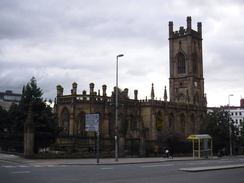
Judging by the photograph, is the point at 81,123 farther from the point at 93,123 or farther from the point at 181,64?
the point at 181,64

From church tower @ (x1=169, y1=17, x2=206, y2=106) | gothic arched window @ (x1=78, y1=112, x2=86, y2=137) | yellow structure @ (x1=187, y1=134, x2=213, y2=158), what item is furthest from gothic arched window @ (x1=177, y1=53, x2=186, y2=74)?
yellow structure @ (x1=187, y1=134, x2=213, y2=158)

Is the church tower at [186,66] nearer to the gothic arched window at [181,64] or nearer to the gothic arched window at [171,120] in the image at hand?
the gothic arched window at [181,64]

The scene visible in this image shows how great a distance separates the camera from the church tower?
269ft

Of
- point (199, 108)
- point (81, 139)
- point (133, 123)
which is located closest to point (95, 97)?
point (133, 123)

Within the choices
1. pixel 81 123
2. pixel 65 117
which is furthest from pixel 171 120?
pixel 65 117

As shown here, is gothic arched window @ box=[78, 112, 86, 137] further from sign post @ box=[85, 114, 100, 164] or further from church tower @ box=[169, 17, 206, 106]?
church tower @ box=[169, 17, 206, 106]

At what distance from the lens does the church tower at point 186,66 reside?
8206 centimetres

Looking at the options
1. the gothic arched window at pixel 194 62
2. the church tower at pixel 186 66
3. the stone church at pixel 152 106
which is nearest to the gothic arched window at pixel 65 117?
the stone church at pixel 152 106

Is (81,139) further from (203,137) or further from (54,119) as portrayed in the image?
(203,137)

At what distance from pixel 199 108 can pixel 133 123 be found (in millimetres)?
24621

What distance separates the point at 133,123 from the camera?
5956 cm

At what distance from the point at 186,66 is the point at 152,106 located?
83.1 feet

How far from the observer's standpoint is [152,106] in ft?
204

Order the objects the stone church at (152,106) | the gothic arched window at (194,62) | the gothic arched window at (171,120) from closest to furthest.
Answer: the stone church at (152,106) → the gothic arched window at (171,120) → the gothic arched window at (194,62)
